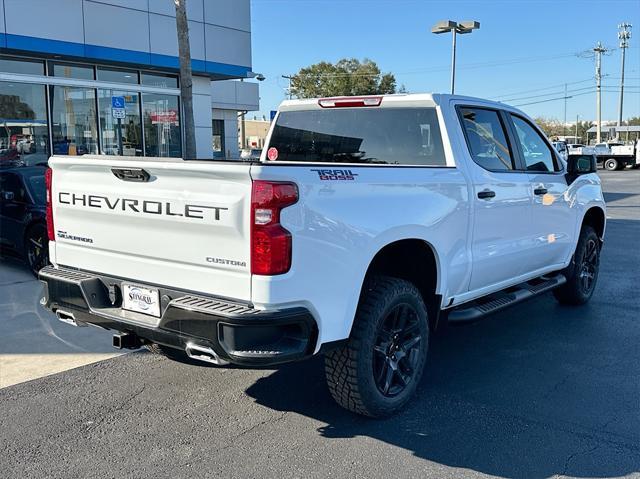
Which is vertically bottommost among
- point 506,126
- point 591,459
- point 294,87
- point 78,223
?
point 591,459

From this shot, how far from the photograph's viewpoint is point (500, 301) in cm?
509

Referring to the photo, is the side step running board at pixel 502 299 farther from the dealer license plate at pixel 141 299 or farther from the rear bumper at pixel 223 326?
the dealer license plate at pixel 141 299

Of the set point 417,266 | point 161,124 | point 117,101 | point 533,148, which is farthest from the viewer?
point 161,124

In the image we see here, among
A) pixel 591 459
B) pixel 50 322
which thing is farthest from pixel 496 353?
pixel 50 322

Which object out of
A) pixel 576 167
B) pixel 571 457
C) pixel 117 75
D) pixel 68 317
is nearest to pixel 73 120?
pixel 117 75

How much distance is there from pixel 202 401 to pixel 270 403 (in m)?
0.47

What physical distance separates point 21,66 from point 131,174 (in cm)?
1140

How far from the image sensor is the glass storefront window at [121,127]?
49.0ft

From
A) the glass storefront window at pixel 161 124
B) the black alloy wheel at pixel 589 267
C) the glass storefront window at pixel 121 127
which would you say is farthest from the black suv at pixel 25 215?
the glass storefront window at pixel 161 124

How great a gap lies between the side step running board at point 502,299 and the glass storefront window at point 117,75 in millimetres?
12089

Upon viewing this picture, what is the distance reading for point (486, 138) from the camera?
5.09m

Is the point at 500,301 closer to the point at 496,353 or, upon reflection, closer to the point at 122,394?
the point at 496,353

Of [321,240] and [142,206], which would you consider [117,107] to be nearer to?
[142,206]

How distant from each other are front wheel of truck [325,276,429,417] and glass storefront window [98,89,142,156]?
1246 cm
